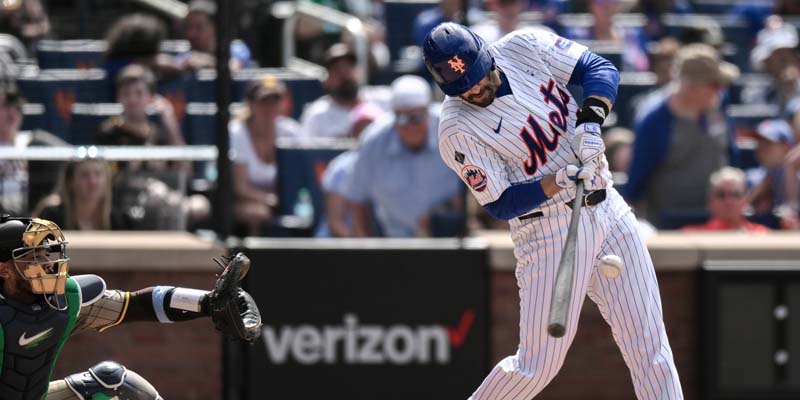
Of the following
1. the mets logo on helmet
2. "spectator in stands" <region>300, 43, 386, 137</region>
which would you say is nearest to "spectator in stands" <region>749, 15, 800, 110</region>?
"spectator in stands" <region>300, 43, 386, 137</region>

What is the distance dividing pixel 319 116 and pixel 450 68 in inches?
137

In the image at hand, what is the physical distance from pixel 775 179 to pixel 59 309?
4.83 m

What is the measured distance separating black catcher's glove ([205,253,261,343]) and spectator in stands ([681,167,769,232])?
3558mm

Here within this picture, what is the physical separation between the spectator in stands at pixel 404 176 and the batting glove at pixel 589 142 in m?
2.35

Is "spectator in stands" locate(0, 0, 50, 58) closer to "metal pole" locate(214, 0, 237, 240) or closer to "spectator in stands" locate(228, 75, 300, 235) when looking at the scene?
"spectator in stands" locate(228, 75, 300, 235)

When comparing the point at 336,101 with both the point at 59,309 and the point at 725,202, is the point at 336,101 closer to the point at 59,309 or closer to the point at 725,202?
the point at 725,202

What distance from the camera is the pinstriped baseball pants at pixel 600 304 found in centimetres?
540

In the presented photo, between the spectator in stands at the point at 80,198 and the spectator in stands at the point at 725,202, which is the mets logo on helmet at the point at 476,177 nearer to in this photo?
the spectator in stands at the point at 80,198

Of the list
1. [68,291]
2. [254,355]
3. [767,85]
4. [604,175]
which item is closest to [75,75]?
[254,355]

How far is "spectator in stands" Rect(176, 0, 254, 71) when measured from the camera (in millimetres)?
8883

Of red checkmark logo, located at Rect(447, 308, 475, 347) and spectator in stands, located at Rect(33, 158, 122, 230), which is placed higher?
spectator in stands, located at Rect(33, 158, 122, 230)

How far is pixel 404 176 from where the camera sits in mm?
7629

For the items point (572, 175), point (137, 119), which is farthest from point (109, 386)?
point (137, 119)

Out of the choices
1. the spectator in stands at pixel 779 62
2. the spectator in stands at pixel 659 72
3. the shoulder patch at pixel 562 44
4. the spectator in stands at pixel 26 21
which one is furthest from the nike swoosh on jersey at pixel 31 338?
the spectator in stands at pixel 779 62
